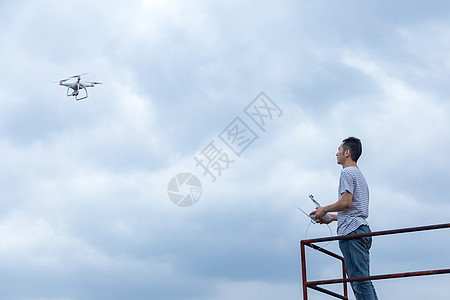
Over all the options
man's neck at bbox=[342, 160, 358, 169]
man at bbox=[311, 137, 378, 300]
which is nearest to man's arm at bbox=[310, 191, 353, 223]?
man at bbox=[311, 137, 378, 300]

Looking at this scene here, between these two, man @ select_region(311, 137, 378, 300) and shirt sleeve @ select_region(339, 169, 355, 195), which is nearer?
man @ select_region(311, 137, 378, 300)

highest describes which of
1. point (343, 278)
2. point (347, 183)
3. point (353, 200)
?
point (347, 183)

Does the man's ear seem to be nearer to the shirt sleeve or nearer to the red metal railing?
the shirt sleeve

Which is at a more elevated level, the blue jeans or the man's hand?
the man's hand

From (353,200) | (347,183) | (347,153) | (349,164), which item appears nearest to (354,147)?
(347,153)

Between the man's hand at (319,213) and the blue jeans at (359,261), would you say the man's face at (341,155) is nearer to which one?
the man's hand at (319,213)

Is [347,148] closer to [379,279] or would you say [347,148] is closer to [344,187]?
[344,187]

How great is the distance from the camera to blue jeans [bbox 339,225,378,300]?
8461 mm

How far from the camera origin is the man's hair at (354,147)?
9234 millimetres

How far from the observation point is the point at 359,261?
8.61 m

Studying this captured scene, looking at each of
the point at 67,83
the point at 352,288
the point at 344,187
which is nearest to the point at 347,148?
the point at 344,187

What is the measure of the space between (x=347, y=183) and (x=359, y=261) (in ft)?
3.49

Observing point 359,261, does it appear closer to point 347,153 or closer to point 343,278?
point 343,278

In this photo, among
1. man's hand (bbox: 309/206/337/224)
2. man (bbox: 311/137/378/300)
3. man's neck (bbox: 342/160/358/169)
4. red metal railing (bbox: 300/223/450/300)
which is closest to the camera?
red metal railing (bbox: 300/223/450/300)
